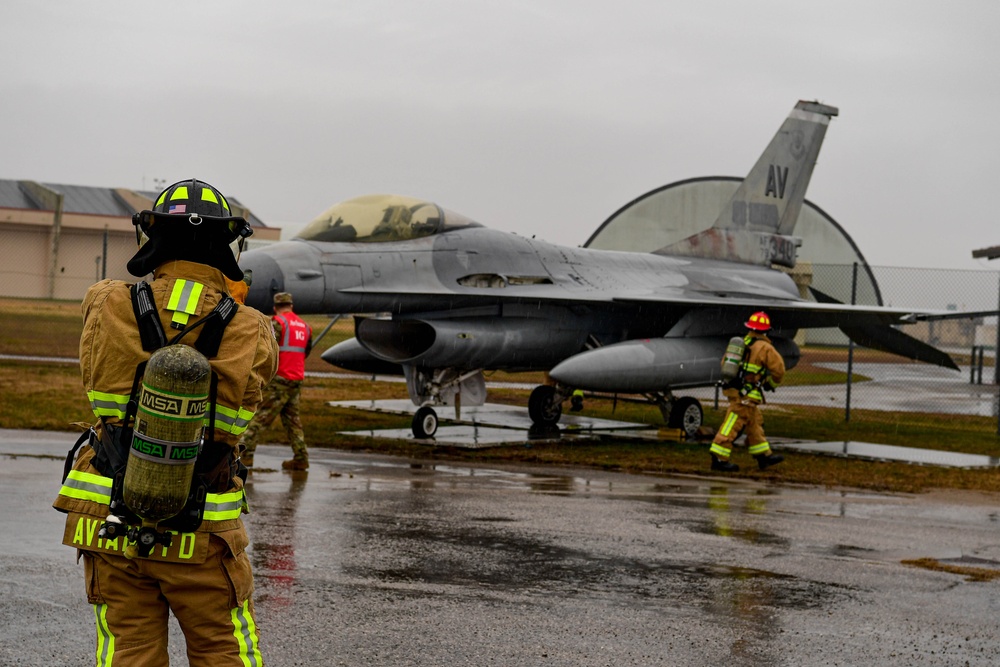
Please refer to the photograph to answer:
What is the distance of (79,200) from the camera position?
60.4 meters

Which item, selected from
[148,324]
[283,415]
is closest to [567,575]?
[148,324]

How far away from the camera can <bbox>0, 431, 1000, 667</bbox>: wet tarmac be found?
5.73 metres

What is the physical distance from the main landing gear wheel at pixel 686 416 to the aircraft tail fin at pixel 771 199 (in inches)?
156

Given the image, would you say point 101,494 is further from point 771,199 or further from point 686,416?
point 771,199

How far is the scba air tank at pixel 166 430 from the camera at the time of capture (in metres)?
3.29

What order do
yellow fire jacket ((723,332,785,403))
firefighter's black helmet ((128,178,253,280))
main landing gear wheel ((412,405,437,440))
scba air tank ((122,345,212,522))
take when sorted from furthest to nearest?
main landing gear wheel ((412,405,437,440)), yellow fire jacket ((723,332,785,403)), firefighter's black helmet ((128,178,253,280)), scba air tank ((122,345,212,522))

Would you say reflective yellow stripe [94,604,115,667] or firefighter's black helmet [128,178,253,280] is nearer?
reflective yellow stripe [94,604,115,667]

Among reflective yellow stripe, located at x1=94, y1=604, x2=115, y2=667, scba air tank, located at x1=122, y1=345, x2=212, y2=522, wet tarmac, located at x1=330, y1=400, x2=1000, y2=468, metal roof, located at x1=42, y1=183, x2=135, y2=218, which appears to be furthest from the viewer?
metal roof, located at x1=42, y1=183, x2=135, y2=218

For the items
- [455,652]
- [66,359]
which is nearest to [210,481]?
[455,652]

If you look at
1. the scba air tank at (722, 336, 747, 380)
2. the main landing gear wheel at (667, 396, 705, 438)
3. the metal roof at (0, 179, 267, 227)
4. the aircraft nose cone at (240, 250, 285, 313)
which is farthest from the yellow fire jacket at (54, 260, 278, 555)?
the metal roof at (0, 179, 267, 227)

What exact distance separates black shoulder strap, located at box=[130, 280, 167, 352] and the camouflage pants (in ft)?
27.1

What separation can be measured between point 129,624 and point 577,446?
12.5m

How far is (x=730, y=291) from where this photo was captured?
19.1 metres

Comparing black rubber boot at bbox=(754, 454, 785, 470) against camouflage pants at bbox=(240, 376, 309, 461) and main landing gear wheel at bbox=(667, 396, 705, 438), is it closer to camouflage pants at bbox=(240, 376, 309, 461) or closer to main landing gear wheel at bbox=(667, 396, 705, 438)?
main landing gear wheel at bbox=(667, 396, 705, 438)
